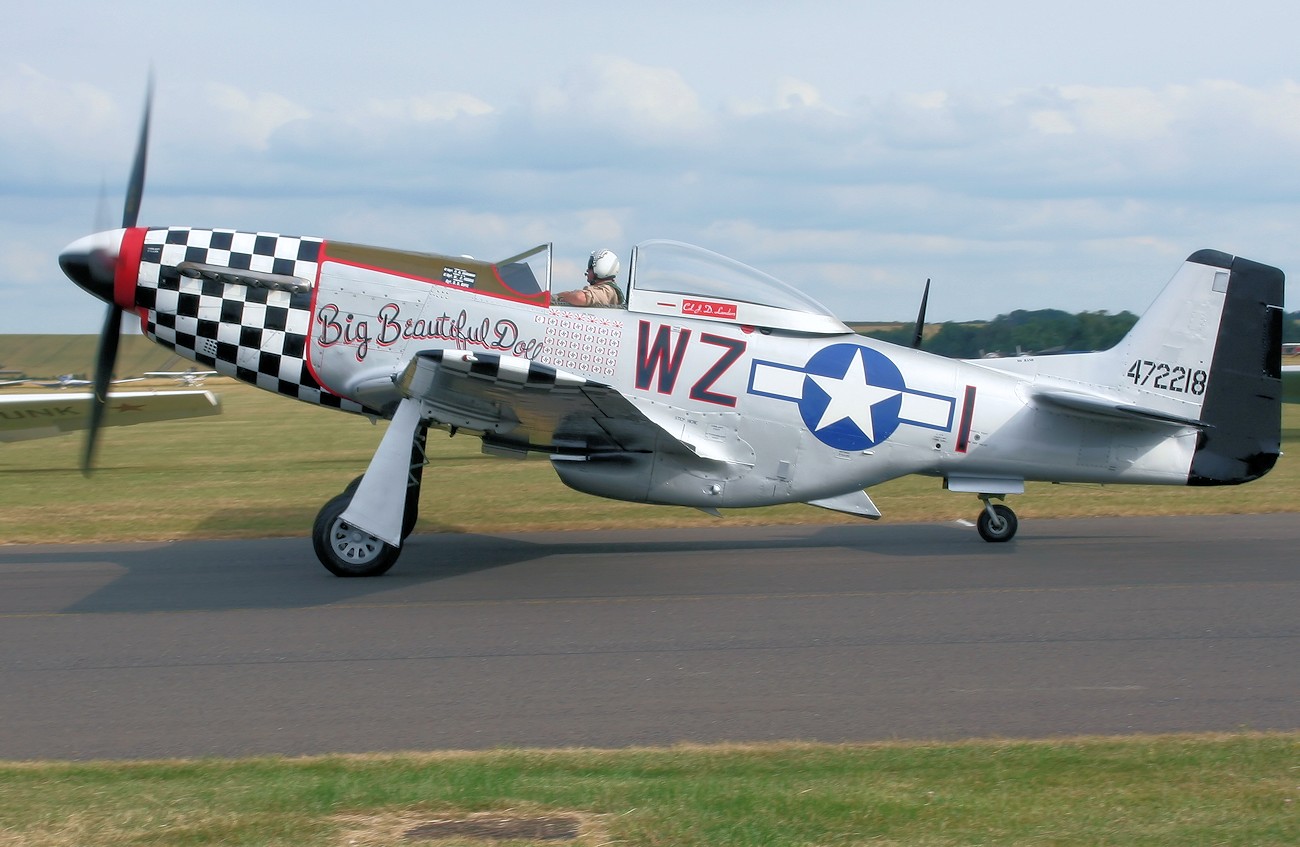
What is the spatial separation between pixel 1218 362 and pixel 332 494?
10.4 metres

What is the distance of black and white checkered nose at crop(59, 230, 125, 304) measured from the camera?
29.3 feet

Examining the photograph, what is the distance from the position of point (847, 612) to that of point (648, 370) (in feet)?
8.80

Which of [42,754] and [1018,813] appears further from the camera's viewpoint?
[42,754]

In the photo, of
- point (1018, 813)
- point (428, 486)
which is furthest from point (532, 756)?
point (428, 486)

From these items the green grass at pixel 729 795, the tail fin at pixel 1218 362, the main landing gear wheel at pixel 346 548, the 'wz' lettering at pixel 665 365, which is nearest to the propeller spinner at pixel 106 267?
the main landing gear wheel at pixel 346 548

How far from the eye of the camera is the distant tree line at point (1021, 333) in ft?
40.2

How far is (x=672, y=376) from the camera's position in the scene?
30.2 feet

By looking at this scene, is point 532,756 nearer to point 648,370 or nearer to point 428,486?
point 648,370

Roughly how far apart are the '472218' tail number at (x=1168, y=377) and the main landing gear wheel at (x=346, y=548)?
261 inches

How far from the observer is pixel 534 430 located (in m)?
9.10

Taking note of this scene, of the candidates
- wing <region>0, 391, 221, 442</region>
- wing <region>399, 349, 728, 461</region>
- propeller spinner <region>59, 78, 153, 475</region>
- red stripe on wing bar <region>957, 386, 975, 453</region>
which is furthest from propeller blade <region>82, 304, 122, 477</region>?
wing <region>0, 391, 221, 442</region>

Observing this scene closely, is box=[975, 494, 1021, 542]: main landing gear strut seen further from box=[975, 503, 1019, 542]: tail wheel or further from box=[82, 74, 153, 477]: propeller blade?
box=[82, 74, 153, 477]: propeller blade

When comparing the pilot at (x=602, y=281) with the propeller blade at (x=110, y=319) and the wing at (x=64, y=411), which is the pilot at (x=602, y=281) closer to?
the propeller blade at (x=110, y=319)

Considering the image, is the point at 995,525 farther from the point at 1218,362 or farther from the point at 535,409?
the point at 535,409
